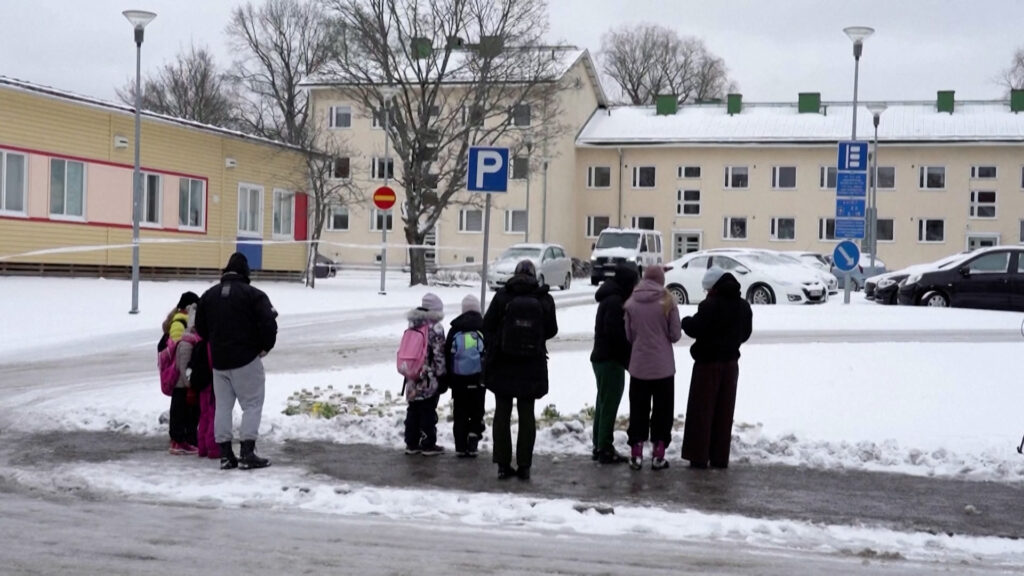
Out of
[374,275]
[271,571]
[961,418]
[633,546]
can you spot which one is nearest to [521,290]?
[633,546]

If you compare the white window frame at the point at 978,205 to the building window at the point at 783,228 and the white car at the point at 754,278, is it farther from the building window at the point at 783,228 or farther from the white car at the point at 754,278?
the white car at the point at 754,278

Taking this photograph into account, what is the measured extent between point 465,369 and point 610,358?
48.6 inches

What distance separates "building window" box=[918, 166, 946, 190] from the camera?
58.8 m

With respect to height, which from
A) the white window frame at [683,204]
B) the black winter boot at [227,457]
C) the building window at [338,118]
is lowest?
the black winter boot at [227,457]

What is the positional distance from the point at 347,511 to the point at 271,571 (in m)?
1.78

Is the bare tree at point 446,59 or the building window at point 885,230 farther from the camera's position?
the building window at point 885,230

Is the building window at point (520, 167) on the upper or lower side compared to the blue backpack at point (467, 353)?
upper

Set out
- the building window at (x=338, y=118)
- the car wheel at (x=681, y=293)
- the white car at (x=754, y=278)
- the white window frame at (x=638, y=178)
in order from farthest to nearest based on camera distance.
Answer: the building window at (x=338, y=118)
the white window frame at (x=638, y=178)
the car wheel at (x=681, y=293)
the white car at (x=754, y=278)

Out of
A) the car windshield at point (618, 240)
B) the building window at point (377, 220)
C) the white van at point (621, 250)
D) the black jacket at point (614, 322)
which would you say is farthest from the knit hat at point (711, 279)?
the building window at point (377, 220)

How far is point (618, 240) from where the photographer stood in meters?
41.0

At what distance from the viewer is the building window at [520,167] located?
135 feet

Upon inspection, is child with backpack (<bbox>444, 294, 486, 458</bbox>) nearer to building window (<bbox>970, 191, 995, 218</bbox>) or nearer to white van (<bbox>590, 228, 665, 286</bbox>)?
white van (<bbox>590, 228, 665, 286</bbox>)

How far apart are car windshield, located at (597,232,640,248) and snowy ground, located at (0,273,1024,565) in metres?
21.2

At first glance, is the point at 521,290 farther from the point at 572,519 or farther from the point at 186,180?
the point at 186,180
